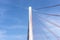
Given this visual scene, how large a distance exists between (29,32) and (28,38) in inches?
31.3

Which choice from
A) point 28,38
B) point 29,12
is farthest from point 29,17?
point 28,38

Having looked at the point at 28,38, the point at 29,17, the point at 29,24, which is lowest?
the point at 28,38

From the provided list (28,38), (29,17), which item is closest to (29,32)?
(28,38)

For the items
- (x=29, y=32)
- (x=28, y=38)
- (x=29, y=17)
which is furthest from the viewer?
(x=29, y=17)

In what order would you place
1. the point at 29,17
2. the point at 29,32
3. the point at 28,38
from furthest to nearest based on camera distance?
→ the point at 29,17 → the point at 29,32 → the point at 28,38

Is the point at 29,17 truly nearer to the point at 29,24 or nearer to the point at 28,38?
the point at 29,24

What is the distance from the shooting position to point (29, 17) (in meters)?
11.5

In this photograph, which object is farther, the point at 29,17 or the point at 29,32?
the point at 29,17

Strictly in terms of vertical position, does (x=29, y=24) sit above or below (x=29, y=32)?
above

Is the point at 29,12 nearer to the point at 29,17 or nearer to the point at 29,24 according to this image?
the point at 29,17

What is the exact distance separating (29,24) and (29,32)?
2.89ft

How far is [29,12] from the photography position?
37.9 ft

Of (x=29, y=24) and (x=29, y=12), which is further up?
(x=29, y=12)

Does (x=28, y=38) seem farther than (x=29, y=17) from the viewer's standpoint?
No
